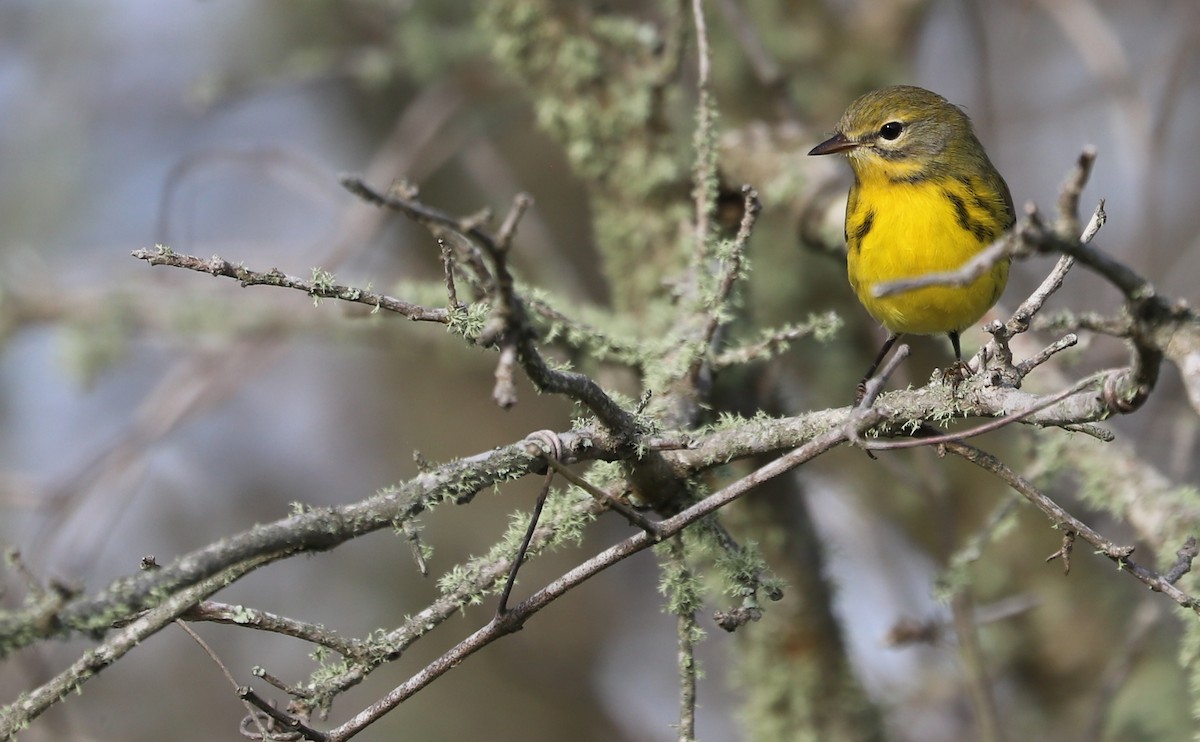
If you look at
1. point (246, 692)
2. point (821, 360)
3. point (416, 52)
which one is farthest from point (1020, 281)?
point (246, 692)

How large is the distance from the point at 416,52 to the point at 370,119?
196 cm

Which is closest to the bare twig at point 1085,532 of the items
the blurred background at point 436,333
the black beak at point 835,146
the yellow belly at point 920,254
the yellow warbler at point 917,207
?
the yellow warbler at point 917,207

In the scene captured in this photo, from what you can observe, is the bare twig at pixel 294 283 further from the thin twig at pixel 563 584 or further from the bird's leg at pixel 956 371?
the bird's leg at pixel 956 371

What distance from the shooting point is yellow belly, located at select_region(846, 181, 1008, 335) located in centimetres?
238

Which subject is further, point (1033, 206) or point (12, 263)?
point (12, 263)

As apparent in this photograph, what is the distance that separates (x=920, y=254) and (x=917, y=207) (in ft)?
0.47

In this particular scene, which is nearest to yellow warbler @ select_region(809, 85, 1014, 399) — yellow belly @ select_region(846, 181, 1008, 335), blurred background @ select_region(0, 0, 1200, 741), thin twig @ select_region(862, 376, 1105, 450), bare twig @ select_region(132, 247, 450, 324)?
yellow belly @ select_region(846, 181, 1008, 335)

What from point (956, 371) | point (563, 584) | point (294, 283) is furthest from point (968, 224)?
point (294, 283)

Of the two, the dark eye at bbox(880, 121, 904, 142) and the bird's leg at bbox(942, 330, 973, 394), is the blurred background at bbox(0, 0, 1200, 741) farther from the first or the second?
the dark eye at bbox(880, 121, 904, 142)

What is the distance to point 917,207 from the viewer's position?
253 cm

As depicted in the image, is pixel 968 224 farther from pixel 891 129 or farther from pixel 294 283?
pixel 294 283

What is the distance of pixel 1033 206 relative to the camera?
1088mm

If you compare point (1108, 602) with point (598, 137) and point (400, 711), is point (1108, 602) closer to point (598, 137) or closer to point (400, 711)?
point (598, 137)

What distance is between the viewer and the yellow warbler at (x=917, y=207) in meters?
2.42
